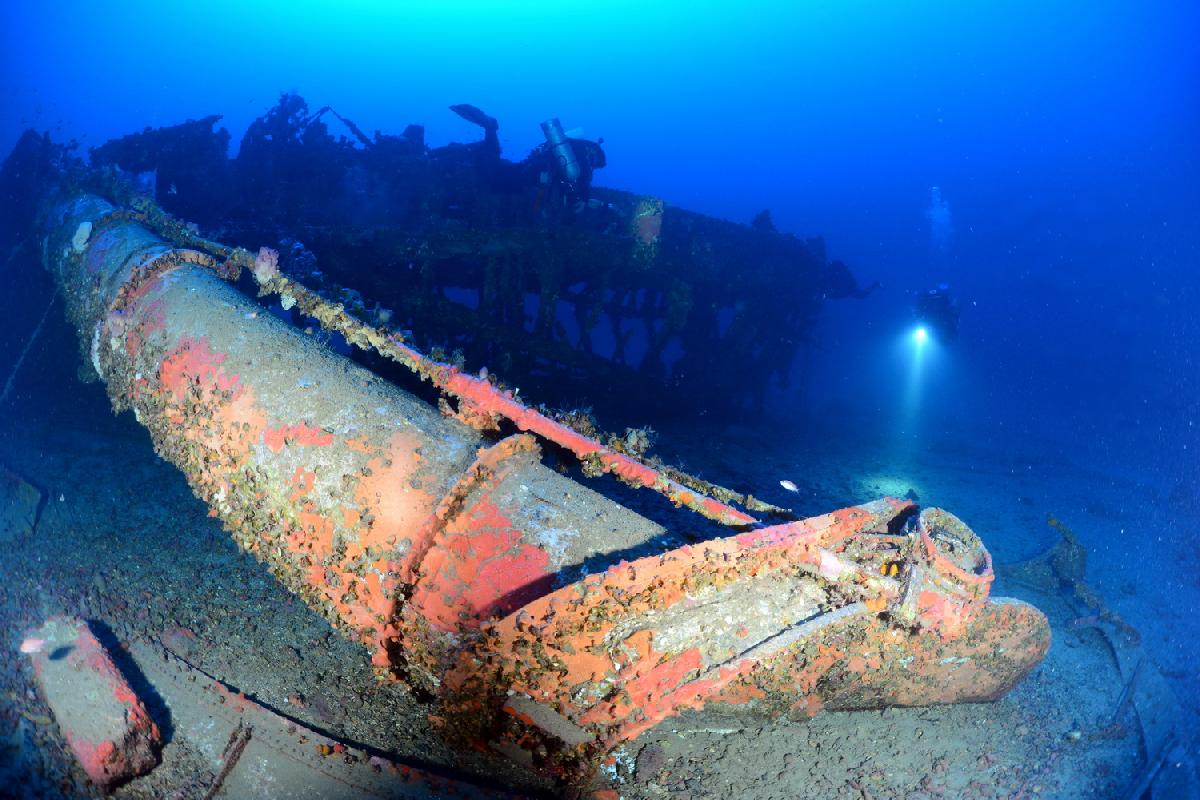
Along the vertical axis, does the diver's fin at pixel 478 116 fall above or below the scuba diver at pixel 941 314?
below

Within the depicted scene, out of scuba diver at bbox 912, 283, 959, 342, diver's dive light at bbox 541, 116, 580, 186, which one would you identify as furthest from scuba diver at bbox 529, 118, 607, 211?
scuba diver at bbox 912, 283, 959, 342

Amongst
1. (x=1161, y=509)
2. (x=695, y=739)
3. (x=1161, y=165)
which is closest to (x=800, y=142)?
(x=1161, y=165)

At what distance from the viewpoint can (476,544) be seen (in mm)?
1933

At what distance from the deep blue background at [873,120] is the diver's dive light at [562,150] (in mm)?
7669

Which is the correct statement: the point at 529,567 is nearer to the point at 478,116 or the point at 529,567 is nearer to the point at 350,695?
the point at 350,695

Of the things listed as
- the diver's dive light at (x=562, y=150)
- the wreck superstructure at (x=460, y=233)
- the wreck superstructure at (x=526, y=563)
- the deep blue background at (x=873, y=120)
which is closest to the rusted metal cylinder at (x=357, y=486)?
the wreck superstructure at (x=526, y=563)

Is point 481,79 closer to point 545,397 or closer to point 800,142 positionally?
point 800,142

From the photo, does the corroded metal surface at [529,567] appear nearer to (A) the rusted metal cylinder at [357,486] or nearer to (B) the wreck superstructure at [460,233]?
(A) the rusted metal cylinder at [357,486]

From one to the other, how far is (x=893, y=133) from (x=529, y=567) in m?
171

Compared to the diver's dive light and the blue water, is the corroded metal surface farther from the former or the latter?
the diver's dive light

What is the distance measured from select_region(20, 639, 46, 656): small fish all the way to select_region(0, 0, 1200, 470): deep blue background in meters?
12.5

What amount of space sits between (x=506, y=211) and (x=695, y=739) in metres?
6.54

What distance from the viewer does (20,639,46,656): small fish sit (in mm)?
2412

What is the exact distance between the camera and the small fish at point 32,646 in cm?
241
